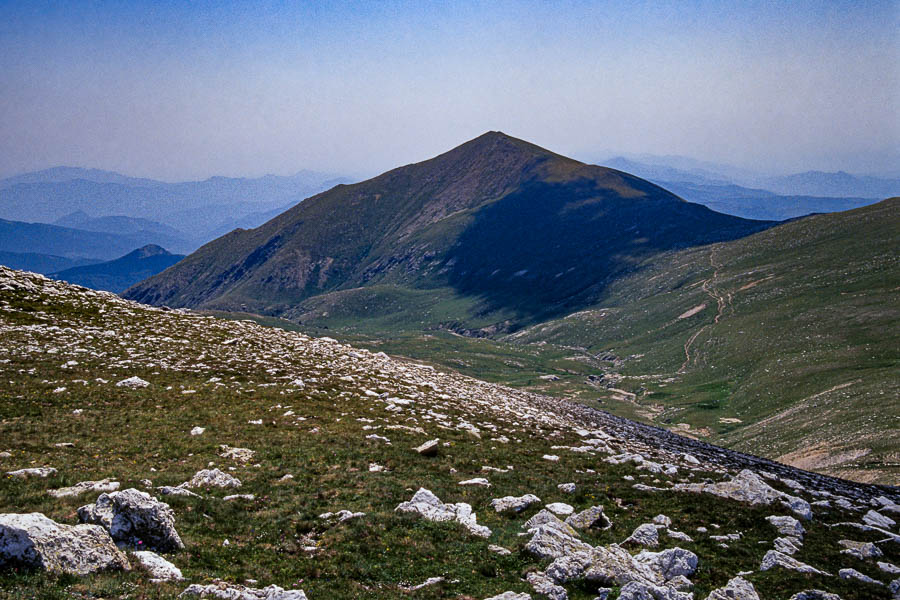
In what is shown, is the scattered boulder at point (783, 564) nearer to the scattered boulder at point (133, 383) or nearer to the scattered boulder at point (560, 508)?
the scattered boulder at point (560, 508)

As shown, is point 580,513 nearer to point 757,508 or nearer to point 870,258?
point 757,508

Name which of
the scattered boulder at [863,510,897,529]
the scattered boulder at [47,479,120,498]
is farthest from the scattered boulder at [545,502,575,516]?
the scattered boulder at [47,479,120,498]

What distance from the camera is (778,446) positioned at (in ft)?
224

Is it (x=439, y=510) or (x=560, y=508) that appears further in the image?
(x=560, y=508)

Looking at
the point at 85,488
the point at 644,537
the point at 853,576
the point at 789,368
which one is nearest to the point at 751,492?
the point at 853,576

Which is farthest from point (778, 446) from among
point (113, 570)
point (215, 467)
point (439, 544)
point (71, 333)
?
point (71, 333)

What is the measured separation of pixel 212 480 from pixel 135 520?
269 inches

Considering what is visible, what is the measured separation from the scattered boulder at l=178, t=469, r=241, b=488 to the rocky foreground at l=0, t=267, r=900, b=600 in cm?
8

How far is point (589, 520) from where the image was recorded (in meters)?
21.6

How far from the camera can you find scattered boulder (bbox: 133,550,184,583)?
45.0 ft

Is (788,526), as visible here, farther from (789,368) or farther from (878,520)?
(789,368)

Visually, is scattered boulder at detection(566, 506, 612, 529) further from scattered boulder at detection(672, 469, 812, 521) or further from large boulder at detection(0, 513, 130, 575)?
large boulder at detection(0, 513, 130, 575)

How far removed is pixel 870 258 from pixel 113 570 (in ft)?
696

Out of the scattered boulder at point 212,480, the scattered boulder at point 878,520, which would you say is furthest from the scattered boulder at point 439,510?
the scattered boulder at point 878,520
